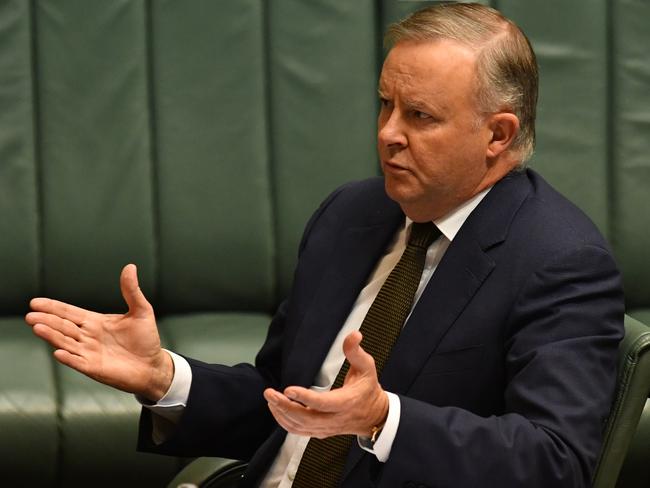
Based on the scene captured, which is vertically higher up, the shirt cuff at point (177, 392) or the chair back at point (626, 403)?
the chair back at point (626, 403)

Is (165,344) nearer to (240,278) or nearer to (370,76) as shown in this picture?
(240,278)

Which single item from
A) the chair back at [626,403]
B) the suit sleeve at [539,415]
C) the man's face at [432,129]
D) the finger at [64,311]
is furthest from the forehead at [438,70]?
the finger at [64,311]

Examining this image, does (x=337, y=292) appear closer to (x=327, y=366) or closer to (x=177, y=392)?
(x=327, y=366)

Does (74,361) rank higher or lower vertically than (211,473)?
higher

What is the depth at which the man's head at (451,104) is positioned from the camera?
1848 mm

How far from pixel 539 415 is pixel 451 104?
491mm

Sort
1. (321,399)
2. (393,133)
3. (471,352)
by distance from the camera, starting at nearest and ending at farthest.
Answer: (321,399), (471,352), (393,133)

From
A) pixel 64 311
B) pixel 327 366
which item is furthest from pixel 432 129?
pixel 64 311

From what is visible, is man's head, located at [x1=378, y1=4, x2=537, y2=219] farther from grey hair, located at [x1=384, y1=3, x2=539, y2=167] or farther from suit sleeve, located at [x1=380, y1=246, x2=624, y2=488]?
suit sleeve, located at [x1=380, y1=246, x2=624, y2=488]

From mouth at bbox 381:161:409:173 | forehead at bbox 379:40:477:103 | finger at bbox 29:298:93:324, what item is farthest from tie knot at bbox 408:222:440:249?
finger at bbox 29:298:93:324

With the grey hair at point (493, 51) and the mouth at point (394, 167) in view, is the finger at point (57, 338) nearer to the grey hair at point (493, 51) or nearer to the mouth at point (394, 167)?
the mouth at point (394, 167)

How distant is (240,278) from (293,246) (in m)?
0.15

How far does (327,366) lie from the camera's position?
6.36 feet

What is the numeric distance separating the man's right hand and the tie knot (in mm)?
419
